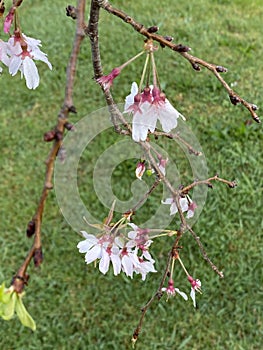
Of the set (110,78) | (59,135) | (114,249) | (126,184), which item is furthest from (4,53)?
(126,184)

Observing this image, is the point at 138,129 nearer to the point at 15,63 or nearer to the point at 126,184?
the point at 15,63

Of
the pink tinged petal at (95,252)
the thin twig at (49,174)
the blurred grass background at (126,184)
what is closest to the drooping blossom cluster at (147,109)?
the thin twig at (49,174)

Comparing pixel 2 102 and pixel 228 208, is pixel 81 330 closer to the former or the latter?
pixel 228 208

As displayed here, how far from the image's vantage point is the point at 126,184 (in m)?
2.45

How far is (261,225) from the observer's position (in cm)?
229

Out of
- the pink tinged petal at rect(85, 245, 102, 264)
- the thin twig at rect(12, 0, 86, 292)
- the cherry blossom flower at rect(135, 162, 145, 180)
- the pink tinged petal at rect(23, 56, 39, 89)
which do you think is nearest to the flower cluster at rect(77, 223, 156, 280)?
the pink tinged petal at rect(85, 245, 102, 264)

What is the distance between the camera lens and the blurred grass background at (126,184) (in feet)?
6.74

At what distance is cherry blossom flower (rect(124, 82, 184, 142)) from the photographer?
67cm

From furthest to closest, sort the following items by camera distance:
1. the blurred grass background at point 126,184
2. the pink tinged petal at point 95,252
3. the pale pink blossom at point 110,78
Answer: the blurred grass background at point 126,184 → the pink tinged petal at point 95,252 → the pale pink blossom at point 110,78

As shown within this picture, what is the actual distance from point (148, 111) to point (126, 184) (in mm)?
1777

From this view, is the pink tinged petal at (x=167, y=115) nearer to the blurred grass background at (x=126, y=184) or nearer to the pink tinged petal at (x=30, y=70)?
the pink tinged petal at (x=30, y=70)

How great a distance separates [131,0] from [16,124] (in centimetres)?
124

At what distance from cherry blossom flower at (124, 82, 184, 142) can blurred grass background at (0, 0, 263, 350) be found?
1490 millimetres

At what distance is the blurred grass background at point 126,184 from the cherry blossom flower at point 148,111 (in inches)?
58.6
